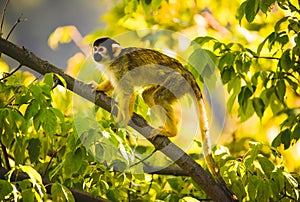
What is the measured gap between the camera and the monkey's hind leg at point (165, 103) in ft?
10.6

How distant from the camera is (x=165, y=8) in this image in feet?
15.8

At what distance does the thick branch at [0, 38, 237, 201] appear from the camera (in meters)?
2.48

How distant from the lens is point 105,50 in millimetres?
3451

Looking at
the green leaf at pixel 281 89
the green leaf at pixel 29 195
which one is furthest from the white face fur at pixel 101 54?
the green leaf at pixel 29 195

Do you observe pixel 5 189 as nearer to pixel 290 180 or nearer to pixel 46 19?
pixel 290 180

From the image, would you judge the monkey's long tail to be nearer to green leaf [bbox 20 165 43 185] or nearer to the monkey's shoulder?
the monkey's shoulder

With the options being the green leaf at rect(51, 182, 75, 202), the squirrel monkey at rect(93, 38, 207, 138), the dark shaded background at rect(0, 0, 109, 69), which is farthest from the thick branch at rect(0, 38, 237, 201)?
the dark shaded background at rect(0, 0, 109, 69)

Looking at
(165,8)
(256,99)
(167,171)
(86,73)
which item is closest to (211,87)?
(256,99)

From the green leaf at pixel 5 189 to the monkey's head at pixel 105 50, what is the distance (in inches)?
55.1

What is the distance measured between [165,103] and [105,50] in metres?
0.49

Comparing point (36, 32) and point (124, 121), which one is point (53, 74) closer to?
point (124, 121)

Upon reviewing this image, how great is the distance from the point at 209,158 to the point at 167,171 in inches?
11.1

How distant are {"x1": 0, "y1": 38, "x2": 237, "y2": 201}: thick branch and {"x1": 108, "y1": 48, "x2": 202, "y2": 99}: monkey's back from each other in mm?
500

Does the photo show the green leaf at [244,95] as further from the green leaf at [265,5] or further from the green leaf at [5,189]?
the green leaf at [5,189]
